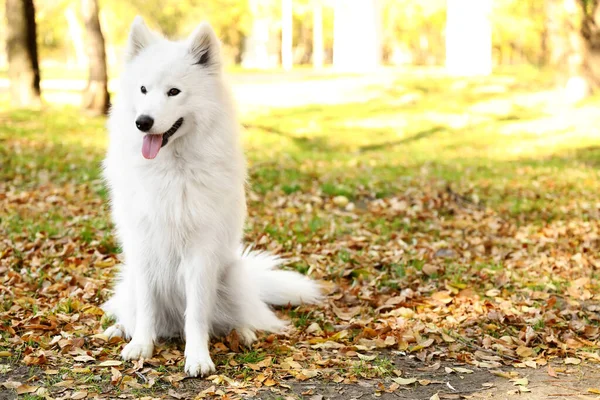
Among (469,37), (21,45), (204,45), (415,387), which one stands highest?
(469,37)

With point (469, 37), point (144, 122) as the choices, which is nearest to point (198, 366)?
point (144, 122)

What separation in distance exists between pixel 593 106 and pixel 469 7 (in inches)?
493

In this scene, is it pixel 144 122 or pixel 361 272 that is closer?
pixel 144 122

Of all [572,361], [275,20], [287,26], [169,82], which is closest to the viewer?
[169,82]

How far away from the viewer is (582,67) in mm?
18078

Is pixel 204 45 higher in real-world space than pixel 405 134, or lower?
higher

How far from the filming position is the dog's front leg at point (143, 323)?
405cm

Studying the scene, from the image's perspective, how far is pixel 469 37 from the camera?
28.3 m

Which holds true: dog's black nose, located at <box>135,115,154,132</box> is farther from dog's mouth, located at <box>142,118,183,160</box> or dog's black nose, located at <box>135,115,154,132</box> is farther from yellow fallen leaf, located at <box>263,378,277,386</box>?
yellow fallen leaf, located at <box>263,378,277,386</box>

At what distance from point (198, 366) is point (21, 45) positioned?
11738 millimetres

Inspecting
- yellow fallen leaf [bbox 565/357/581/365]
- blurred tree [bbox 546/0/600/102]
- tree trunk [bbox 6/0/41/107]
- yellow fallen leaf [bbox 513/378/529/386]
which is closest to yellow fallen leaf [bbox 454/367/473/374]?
yellow fallen leaf [bbox 513/378/529/386]

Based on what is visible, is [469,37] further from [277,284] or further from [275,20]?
[277,284]

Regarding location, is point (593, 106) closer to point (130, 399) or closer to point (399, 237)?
point (399, 237)

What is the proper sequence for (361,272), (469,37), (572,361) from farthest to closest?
(469,37), (361,272), (572,361)
